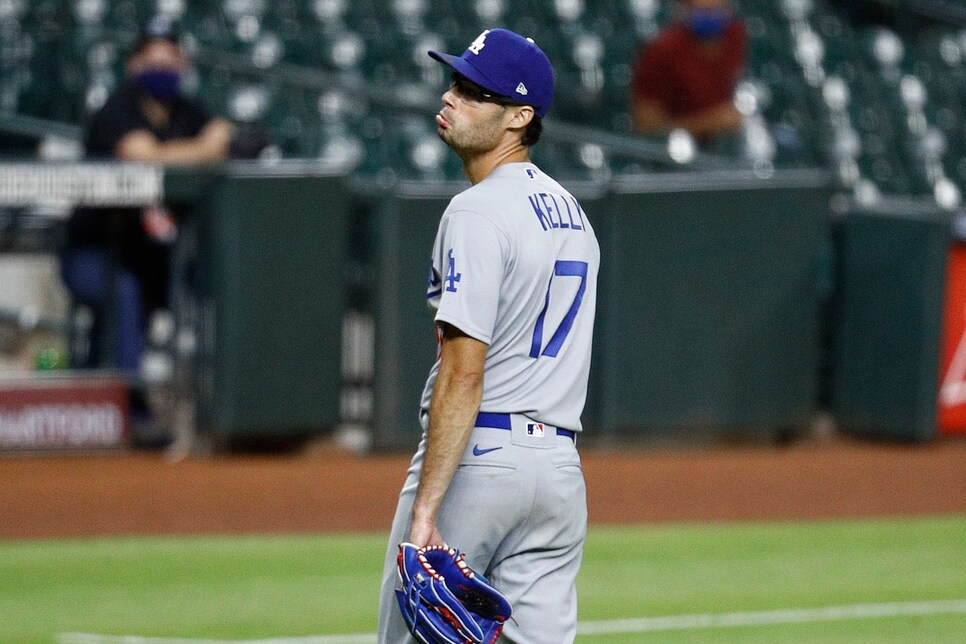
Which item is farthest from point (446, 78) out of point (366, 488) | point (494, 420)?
point (494, 420)

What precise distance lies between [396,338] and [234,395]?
1001mm

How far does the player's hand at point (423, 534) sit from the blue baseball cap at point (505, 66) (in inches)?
38.4

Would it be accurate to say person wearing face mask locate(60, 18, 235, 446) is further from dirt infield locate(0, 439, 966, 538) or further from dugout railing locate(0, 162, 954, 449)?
dirt infield locate(0, 439, 966, 538)

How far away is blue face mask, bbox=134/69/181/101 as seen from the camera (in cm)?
930

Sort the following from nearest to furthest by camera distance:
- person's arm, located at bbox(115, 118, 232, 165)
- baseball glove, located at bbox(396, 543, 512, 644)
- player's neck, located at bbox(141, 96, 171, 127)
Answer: baseball glove, located at bbox(396, 543, 512, 644) → person's arm, located at bbox(115, 118, 232, 165) → player's neck, located at bbox(141, 96, 171, 127)

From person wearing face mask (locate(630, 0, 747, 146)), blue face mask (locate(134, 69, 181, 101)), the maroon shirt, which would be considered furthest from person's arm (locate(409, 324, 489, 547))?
the maroon shirt

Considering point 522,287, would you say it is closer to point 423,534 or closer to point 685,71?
point 423,534

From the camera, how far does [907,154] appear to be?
1325 centimetres

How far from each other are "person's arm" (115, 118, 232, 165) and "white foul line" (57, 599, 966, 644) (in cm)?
391

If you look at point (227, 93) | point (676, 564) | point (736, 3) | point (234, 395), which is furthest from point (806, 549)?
point (736, 3)

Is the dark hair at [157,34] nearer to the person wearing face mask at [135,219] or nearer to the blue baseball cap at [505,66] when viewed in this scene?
the person wearing face mask at [135,219]

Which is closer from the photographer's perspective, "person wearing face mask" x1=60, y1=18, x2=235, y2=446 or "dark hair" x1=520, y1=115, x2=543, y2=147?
"dark hair" x1=520, y1=115, x2=543, y2=147

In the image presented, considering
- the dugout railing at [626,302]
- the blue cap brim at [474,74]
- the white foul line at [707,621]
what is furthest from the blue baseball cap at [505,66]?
the dugout railing at [626,302]

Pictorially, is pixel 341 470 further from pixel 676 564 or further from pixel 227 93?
pixel 227 93
